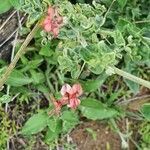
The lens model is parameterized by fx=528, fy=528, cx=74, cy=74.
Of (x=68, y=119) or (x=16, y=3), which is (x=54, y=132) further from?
(x=16, y=3)

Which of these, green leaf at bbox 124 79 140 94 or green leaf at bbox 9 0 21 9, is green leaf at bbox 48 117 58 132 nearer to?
green leaf at bbox 124 79 140 94

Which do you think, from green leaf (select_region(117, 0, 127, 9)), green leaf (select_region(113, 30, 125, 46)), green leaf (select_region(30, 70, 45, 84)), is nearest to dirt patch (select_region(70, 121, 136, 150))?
green leaf (select_region(30, 70, 45, 84))

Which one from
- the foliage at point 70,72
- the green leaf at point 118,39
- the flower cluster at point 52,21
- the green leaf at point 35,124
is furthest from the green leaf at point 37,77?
the green leaf at point 118,39

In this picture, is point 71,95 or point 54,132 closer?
point 71,95

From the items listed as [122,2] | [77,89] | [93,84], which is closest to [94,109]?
[93,84]

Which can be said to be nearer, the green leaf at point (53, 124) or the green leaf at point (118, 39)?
the green leaf at point (118, 39)

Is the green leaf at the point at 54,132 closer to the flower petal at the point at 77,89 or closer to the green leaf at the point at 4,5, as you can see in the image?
the flower petal at the point at 77,89

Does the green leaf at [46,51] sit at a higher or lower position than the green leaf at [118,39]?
lower
